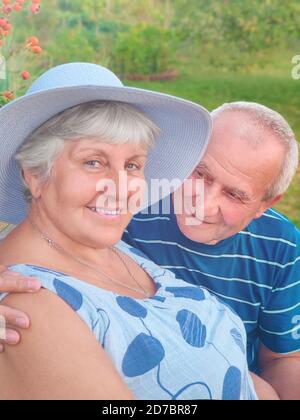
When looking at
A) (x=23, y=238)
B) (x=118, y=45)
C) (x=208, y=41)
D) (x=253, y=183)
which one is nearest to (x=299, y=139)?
(x=208, y=41)

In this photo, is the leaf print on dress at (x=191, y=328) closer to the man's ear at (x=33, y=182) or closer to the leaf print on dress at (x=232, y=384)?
the leaf print on dress at (x=232, y=384)

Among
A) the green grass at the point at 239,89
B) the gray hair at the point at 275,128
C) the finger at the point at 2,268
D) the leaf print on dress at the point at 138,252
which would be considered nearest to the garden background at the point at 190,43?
the green grass at the point at 239,89

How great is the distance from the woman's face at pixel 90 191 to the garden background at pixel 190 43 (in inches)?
201

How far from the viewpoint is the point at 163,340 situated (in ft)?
5.91

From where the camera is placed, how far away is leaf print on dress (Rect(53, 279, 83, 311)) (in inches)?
65.2

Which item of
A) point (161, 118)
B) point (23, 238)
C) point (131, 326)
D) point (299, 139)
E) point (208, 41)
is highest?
point (161, 118)

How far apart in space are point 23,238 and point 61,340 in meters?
0.41

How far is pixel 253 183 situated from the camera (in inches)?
93.8

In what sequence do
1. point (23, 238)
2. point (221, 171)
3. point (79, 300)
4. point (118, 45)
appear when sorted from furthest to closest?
1. point (118, 45)
2. point (221, 171)
3. point (23, 238)
4. point (79, 300)

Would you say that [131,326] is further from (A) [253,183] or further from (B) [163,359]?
(A) [253,183]

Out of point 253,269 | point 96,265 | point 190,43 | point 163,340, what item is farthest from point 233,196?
point 190,43

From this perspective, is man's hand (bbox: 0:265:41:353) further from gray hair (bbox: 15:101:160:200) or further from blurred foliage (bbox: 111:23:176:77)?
blurred foliage (bbox: 111:23:176:77)

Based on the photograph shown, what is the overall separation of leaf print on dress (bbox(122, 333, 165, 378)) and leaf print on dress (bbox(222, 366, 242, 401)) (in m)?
0.24
